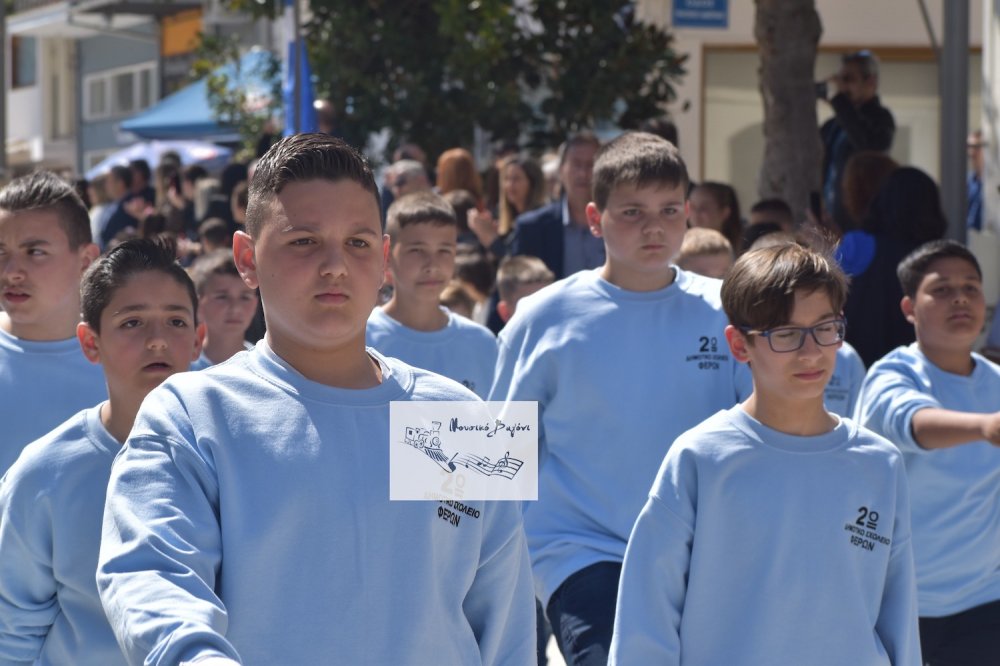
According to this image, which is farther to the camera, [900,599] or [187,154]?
[187,154]

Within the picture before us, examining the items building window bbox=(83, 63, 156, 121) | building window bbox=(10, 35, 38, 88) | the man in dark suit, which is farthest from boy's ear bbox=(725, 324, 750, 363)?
building window bbox=(10, 35, 38, 88)

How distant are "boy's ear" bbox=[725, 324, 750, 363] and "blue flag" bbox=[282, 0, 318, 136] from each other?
740 centimetres

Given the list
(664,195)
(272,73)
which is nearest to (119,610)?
(664,195)

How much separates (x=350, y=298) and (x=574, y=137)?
5543mm

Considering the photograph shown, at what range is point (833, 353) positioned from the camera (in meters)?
4.06

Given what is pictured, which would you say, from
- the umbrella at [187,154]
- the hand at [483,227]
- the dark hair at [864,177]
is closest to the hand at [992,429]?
the dark hair at [864,177]

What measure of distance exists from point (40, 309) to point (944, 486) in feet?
9.20

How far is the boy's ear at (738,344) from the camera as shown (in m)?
4.16

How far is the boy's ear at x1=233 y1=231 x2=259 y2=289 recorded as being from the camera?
305 centimetres

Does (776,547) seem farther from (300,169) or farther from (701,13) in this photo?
(701,13)

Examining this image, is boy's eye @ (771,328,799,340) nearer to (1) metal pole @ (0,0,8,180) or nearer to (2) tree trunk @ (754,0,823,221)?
(2) tree trunk @ (754,0,823,221)

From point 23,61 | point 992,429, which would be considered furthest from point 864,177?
point 23,61

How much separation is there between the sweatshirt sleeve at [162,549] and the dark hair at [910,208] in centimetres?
516

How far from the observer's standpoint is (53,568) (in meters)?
3.64
